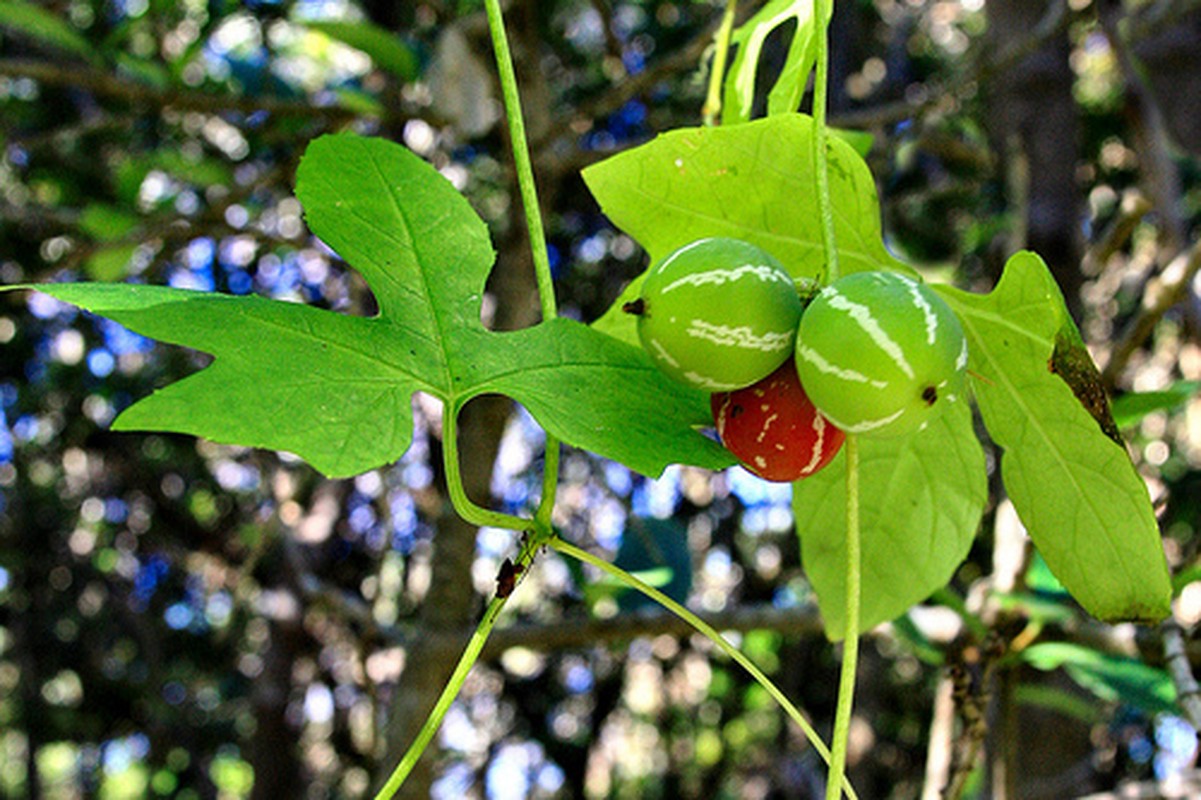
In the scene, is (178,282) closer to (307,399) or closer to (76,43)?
(76,43)

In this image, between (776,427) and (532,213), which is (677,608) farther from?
(532,213)

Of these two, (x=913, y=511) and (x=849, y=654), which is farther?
(x=913, y=511)

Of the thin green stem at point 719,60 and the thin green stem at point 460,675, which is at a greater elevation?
the thin green stem at point 719,60

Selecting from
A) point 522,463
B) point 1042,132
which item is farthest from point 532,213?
point 522,463

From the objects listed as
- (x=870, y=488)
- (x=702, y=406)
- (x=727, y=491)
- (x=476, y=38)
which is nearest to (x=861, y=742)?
(x=727, y=491)

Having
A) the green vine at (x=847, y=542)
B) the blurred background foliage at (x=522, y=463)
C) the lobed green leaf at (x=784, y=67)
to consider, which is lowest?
the blurred background foliage at (x=522, y=463)

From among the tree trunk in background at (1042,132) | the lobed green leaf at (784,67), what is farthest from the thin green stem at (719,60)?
the tree trunk in background at (1042,132)

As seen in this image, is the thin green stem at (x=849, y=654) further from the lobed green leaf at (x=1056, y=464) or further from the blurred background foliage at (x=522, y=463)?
the blurred background foliage at (x=522, y=463)

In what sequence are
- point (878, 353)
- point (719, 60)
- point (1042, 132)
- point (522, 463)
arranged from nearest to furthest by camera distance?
point (878, 353), point (719, 60), point (1042, 132), point (522, 463)
